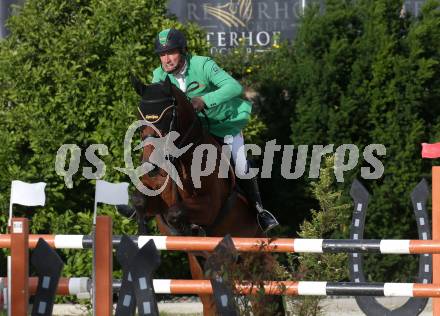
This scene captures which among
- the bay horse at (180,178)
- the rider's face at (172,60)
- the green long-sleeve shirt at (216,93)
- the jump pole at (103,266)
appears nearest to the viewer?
the jump pole at (103,266)

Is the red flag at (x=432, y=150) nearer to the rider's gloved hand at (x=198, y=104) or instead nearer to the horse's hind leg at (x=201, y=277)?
the rider's gloved hand at (x=198, y=104)

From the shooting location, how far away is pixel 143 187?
7.51m

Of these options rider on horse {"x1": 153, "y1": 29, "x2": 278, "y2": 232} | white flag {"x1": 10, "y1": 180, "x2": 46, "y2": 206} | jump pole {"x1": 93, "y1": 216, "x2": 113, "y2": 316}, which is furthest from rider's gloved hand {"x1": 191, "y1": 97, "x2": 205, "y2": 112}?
jump pole {"x1": 93, "y1": 216, "x2": 113, "y2": 316}

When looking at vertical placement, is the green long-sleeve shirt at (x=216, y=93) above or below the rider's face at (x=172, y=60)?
below

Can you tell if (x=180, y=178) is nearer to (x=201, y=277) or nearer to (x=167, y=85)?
(x=167, y=85)

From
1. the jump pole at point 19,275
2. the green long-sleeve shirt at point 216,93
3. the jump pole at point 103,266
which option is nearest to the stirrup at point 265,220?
the green long-sleeve shirt at point 216,93

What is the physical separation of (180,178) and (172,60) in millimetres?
959

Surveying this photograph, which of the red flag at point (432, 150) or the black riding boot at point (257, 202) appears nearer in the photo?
the red flag at point (432, 150)

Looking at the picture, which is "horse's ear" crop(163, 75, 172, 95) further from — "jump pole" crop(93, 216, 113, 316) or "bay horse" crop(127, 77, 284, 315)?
"jump pole" crop(93, 216, 113, 316)

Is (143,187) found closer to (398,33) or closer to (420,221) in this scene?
(420,221)

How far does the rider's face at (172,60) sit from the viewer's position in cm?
811

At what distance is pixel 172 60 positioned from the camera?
8.12m

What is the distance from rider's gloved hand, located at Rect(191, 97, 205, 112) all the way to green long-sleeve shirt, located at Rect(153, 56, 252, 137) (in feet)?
0.10

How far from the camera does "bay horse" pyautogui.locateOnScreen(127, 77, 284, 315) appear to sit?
7.49 meters
